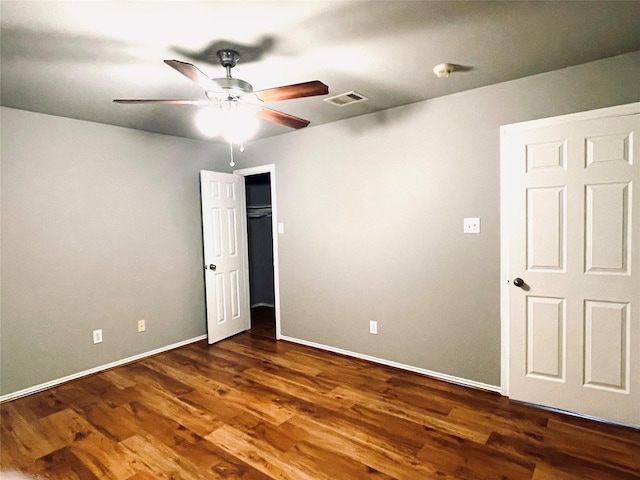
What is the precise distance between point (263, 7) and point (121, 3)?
2.02 ft

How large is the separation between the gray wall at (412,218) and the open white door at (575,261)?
14cm

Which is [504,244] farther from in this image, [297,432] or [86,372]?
[86,372]

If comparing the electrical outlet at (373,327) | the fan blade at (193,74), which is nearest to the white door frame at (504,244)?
the electrical outlet at (373,327)

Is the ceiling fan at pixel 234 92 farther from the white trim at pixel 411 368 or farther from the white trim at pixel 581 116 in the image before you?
the white trim at pixel 411 368

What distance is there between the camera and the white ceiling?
1655mm

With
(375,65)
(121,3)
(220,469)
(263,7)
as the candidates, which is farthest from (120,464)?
(375,65)

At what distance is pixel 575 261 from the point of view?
244cm

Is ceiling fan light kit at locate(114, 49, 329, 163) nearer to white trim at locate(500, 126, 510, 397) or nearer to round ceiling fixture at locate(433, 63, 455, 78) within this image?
round ceiling fixture at locate(433, 63, 455, 78)

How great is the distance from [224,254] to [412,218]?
2.34 metres

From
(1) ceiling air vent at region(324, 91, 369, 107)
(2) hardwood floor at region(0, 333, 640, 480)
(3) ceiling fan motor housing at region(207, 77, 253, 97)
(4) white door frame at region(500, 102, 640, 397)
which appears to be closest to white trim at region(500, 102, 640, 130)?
(4) white door frame at region(500, 102, 640, 397)

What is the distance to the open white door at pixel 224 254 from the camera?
4129 mm

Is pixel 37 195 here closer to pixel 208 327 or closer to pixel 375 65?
pixel 208 327

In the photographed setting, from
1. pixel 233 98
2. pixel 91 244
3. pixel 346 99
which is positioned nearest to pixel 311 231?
pixel 346 99

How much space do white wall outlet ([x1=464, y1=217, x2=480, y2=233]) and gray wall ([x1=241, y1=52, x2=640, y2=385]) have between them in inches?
1.9
